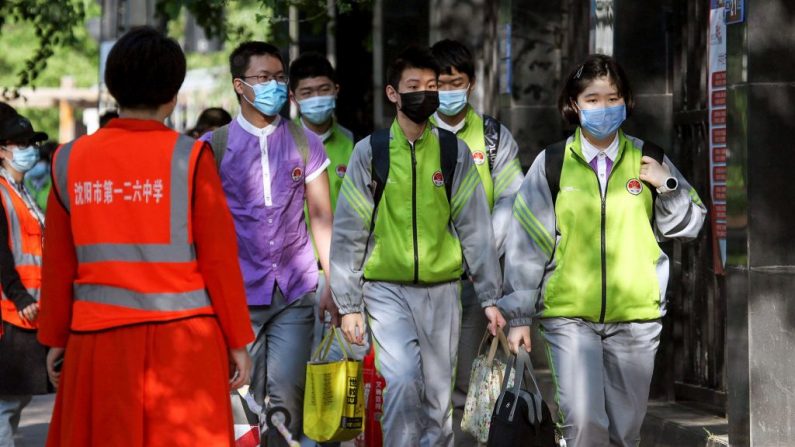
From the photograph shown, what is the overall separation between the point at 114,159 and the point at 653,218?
8.91 feet

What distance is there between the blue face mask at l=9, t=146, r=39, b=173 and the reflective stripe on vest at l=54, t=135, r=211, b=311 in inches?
145

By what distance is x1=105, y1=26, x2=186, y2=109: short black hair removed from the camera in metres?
5.79

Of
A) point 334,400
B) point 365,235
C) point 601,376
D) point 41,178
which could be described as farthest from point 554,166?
point 41,178

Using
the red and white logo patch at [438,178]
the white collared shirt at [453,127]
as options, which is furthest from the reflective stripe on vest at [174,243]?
the white collared shirt at [453,127]

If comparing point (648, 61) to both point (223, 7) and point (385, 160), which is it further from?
point (223, 7)

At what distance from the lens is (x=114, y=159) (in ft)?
19.0

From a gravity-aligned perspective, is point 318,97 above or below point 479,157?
above

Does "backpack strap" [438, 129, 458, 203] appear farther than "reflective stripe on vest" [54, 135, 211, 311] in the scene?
Yes

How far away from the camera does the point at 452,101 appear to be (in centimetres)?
943

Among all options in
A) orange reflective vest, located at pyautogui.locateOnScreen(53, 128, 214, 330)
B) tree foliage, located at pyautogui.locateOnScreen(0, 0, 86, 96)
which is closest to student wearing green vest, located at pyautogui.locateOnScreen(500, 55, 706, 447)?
orange reflective vest, located at pyautogui.locateOnScreen(53, 128, 214, 330)

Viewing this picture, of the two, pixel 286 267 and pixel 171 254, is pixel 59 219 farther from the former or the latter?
pixel 286 267

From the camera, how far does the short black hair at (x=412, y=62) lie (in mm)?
8461

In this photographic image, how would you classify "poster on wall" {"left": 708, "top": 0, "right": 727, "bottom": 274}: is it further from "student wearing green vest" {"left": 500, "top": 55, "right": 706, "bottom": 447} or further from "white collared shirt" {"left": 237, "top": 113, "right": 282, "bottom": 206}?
"white collared shirt" {"left": 237, "top": 113, "right": 282, "bottom": 206}

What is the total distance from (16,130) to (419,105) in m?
2.47
